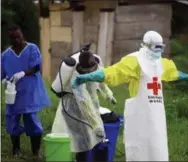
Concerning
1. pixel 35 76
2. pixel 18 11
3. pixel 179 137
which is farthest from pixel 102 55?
pixel 35 76

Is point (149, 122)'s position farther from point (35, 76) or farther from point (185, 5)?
point (185, 5)

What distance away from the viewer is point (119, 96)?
473 inches

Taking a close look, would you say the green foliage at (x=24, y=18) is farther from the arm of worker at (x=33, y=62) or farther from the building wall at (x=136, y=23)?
the arm of worker at (x=33, y=62)

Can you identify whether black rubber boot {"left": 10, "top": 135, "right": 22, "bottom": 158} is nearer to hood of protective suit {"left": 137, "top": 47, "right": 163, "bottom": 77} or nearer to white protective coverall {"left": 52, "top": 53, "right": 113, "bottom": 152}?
white protective coverall {"left": 52, "top": 53, "right": 113, "bottom": 152}

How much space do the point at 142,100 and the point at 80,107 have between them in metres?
0.93

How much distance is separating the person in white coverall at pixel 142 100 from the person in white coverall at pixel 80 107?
47cm

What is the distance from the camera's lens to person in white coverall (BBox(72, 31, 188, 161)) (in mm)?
6590

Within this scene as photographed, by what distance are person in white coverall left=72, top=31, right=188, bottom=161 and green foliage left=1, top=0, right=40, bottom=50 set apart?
1138 cm

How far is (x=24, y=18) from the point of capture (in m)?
19.1

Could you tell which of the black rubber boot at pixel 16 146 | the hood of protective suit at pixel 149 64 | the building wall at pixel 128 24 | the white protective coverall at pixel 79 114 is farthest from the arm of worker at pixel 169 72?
the building wall at pixel 128 24

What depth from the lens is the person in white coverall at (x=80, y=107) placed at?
23.6 ft

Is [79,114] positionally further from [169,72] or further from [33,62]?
[169,72]

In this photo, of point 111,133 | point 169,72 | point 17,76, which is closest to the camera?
point 169,72

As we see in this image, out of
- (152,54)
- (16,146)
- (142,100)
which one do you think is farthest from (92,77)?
(16,146)
